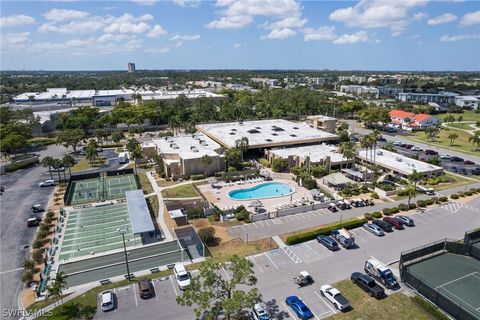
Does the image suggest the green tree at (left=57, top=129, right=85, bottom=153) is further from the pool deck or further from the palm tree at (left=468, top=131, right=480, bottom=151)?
the palm tree at (left=468, top=131, right=480, bottom=151)

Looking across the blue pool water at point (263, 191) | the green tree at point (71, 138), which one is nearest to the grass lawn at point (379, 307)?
the blue pool water at point (263, 191)

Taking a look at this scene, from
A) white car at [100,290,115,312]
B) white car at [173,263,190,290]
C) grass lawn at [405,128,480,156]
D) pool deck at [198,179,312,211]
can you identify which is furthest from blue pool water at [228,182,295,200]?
grass lawn at [405,128,480,156]

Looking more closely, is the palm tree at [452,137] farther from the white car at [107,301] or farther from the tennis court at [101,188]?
the white car at [107,301]

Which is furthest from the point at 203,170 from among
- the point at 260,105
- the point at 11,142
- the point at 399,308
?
the point at 260,105

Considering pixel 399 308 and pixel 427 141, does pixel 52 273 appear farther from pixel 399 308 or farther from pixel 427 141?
pixel 427 141

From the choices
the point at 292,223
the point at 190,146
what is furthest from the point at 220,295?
the point at 190,146
